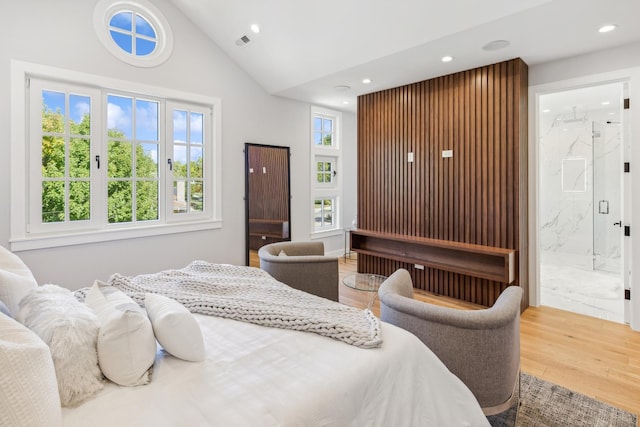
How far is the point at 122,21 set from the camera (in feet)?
11.6

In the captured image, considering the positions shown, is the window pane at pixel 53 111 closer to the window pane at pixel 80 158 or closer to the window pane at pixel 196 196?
the window pane at pixel 80 158

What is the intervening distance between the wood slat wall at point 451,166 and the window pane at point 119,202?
295cm

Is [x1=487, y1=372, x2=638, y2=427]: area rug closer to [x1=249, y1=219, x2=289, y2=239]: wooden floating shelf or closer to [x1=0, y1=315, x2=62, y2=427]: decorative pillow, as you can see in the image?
[x1=0, y1=315, x2=62, y2=427]: decorative pillow

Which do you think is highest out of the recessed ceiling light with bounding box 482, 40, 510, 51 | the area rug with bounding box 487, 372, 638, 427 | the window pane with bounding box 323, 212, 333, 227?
the recessed ceiling light with bounding box 482, 40, 510, 51

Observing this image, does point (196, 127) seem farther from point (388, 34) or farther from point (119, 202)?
point (388, 34)

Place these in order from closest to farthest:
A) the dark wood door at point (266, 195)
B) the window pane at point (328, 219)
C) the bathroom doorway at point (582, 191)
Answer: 1. the dark wood door at point (266, 195)
2. the bathroom doorway at point (582, 191)
3. the window pane at point (328, 219)

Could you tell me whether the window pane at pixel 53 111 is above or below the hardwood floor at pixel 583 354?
above

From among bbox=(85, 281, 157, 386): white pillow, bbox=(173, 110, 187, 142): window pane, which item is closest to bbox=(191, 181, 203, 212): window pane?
bbox=(173, 110, 187, 142): window pane

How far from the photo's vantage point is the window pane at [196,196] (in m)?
4.19

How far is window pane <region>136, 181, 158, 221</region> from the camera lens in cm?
377

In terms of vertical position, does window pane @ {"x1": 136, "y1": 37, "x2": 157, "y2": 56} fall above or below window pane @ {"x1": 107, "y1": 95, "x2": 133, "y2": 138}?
above

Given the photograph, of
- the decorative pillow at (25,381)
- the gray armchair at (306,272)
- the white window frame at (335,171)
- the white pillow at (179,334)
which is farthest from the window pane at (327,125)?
the decorative pillow at (25,381)

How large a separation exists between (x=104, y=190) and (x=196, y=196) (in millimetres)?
1001

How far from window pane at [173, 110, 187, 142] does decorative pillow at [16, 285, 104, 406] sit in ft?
9.85
